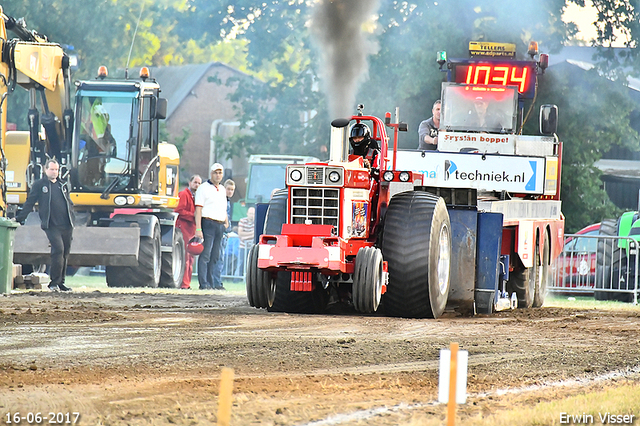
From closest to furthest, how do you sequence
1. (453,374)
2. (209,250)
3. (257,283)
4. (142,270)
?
1. (453,374)
2. (257,283)
3. (142,270)
4. (209,250)

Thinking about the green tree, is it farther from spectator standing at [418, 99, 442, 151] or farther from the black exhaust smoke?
spectator standing at [418, 99, 442, 151]

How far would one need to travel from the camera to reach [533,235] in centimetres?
Answer: 1527

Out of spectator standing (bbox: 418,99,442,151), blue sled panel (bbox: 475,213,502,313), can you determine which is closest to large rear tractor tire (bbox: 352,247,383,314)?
blue sled panel (bbox: 475,213,502,313)

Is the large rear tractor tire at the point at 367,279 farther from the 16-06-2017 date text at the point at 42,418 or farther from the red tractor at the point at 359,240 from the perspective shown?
the 16-06-2017 date text at the point at 42,418

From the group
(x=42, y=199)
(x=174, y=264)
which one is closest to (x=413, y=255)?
(x=42, y=199)

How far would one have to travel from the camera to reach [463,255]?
1326cm

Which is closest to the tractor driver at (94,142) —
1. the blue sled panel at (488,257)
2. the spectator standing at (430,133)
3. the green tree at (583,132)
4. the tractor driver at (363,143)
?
the spectator standing at (430,133)

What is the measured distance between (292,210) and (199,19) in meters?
24.3

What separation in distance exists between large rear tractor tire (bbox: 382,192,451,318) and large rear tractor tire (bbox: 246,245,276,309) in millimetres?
1312

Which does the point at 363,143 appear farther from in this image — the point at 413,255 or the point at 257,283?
the point at 257,283

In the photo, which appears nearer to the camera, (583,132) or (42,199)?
(42,199)

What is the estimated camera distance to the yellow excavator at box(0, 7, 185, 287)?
64.9 feet

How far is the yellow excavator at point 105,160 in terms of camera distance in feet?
64.9

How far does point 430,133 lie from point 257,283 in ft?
20.7
